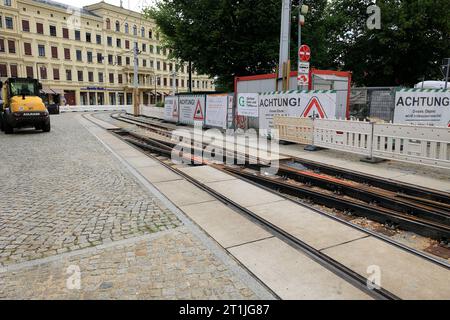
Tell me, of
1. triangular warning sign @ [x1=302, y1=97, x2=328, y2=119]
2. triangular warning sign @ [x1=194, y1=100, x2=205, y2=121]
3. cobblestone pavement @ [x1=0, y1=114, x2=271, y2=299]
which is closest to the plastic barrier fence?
triangular warning sign @ [x1=302, y1=97, x2=328, y2=119]

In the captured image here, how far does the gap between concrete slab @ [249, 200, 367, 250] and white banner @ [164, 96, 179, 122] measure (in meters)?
19.5

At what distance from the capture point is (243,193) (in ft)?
23.4

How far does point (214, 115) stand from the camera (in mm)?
19891

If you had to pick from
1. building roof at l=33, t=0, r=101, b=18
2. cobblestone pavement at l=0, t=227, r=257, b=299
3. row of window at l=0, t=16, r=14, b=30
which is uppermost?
building roof at l=33, t=0, r=101, b=18

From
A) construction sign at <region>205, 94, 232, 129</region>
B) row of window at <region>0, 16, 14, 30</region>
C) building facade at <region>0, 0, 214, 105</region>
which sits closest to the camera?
construction sign at <region>205, 94, 232, 129</region>

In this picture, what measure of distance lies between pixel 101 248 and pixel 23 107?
50.7ft

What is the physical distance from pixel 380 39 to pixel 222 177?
84.6ft

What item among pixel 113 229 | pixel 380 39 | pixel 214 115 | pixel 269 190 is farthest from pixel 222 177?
pixel 380 39

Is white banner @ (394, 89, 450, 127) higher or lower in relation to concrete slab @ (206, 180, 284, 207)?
higher

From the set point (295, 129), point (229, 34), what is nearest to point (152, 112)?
point (229, 34)

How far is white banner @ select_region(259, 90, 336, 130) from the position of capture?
42.4ft

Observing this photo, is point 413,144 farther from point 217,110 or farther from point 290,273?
point 217,110

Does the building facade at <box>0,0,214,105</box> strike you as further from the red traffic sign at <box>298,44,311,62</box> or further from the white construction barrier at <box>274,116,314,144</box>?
the white construction barrier at <box>274,116,314,144</box>
